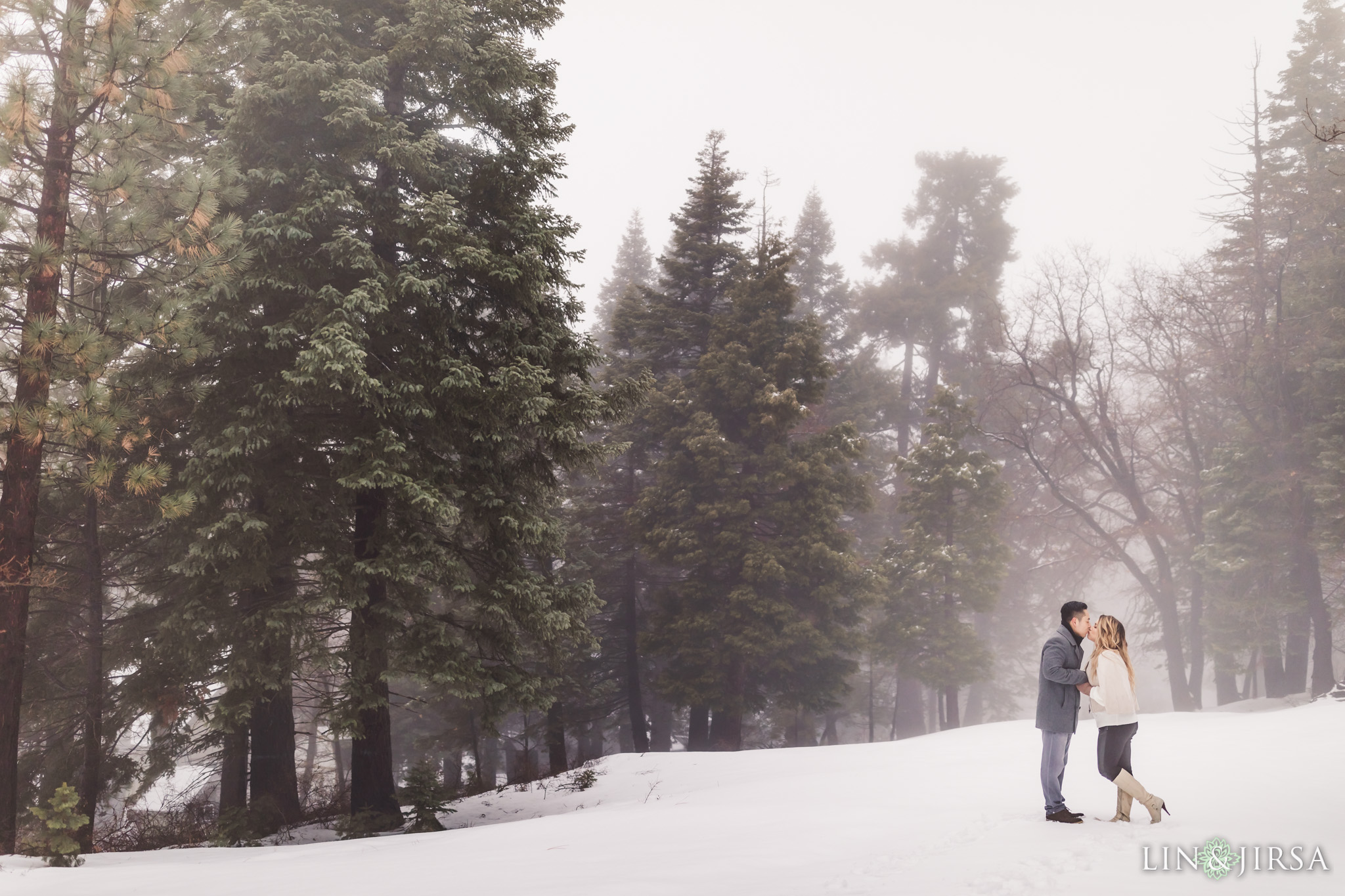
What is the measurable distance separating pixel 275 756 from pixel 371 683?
3.61 metres

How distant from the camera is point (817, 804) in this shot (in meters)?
9.46

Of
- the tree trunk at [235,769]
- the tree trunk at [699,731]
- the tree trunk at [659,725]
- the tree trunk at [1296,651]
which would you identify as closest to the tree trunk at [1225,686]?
the tree trunk at [1296,651]

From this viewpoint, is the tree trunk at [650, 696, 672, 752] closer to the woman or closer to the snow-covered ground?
the snow-covered ground

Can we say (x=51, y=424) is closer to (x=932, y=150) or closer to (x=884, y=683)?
(x=884, y=683)

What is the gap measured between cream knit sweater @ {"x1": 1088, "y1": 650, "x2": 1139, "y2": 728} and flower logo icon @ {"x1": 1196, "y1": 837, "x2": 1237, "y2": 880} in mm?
1114

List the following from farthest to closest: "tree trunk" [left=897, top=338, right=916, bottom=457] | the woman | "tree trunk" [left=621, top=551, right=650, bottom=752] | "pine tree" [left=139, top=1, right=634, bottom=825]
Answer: "tree trunk" [left=897, top=338, right=916, bottom=457], "tree trunk" [left=621, top=551, right=650, bottom=752], "pine tree" [left=139, top=1, right=634, bottom=825], the woman

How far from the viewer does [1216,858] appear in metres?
6.04

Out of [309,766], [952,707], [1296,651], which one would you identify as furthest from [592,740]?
[1296,651]

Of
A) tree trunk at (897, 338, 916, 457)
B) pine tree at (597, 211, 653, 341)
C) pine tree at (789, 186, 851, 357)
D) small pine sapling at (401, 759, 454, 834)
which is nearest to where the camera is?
small pine sapling at (401, 759, 454, 834)

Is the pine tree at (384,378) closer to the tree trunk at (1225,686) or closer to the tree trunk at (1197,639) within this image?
the tree trunk at (1197,639)

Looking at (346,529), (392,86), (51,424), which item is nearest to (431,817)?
(346,529)

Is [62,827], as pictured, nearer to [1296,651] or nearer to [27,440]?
[27,440]

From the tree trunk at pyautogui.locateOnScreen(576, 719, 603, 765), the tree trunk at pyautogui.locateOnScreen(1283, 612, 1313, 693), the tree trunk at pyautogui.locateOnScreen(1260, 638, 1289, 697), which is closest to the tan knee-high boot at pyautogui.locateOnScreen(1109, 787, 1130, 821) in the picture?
the tree trunk at pyautogui.locateOnScreen(576, 719, 603, 765)

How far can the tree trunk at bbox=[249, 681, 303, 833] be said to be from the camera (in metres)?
12.6
